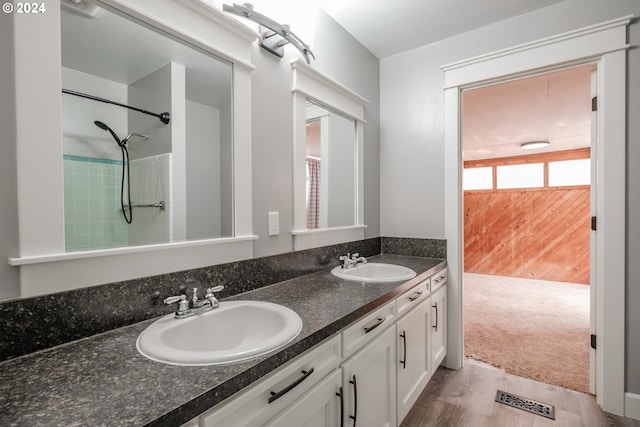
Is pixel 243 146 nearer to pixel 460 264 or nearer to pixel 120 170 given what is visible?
pixel 120 170

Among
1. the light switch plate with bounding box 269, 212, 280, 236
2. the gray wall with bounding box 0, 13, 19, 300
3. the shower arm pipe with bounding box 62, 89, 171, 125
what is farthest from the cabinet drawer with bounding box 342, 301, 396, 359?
the shower arm pipe with bounding box 62, 89, 171, 125

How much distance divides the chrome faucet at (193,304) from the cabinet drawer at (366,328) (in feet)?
1.64

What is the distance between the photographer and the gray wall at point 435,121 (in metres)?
1.67

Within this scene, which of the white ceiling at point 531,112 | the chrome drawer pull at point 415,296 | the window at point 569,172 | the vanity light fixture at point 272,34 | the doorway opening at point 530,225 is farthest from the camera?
the window at point 569,172

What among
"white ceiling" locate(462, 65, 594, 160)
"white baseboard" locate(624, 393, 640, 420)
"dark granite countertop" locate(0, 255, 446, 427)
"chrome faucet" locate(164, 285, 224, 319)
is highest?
"white ceiling" locate(462, 65, 594, 160)

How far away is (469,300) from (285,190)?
350cm

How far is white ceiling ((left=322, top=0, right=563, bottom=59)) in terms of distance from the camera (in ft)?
6.12

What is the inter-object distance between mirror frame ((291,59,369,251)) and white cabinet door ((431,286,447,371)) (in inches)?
27.4

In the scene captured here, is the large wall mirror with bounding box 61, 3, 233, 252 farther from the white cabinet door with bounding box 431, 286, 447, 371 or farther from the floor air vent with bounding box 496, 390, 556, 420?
the floor air vent with bounding box 496, 390, 556, 420

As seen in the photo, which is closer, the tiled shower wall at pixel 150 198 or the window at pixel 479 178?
the tiled shower wall at pixel 150 198

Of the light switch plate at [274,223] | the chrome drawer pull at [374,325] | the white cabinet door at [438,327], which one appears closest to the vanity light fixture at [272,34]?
the light switch plate at [274,223]

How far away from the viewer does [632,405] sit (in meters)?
1.68

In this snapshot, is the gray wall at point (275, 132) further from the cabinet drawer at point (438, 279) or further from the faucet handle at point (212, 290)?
the cabinet drawer at point (438, 279)

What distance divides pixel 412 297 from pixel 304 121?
1.15m
